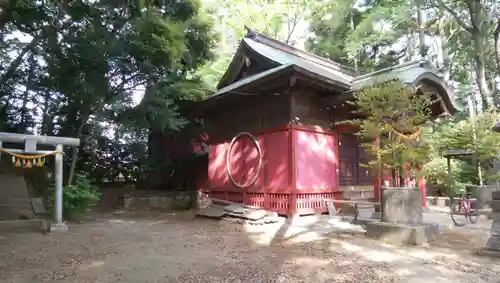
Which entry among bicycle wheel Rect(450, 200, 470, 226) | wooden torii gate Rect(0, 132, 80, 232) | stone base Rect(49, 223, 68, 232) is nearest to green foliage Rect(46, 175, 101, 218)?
wooden torii gate Rect(0, 132, 80, 232)

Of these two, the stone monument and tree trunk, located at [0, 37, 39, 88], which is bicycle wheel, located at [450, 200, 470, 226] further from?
tree trunk, located at [0, 37, 39, 88]

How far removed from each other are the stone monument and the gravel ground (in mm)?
260

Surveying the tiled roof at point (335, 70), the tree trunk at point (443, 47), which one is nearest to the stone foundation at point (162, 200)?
the tiled roof at point (335, 70)

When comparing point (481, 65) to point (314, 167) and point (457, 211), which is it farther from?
point (314, 167)

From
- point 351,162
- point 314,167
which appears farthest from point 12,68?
point 351,162

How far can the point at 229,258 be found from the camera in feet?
19.2

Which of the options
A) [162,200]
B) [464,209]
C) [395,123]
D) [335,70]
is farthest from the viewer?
[162,200]

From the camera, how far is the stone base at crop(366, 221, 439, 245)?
6575 millimetres

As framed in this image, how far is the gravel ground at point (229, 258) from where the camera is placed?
15.7ft

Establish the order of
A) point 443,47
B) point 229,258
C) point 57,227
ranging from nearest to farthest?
point 229,258 < point 57,227 < point 443,47

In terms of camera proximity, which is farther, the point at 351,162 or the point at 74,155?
the point at 351,162

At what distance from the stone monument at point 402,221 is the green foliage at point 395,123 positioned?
0.57 m

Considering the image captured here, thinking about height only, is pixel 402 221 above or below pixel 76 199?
below

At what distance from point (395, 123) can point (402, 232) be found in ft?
7.01
